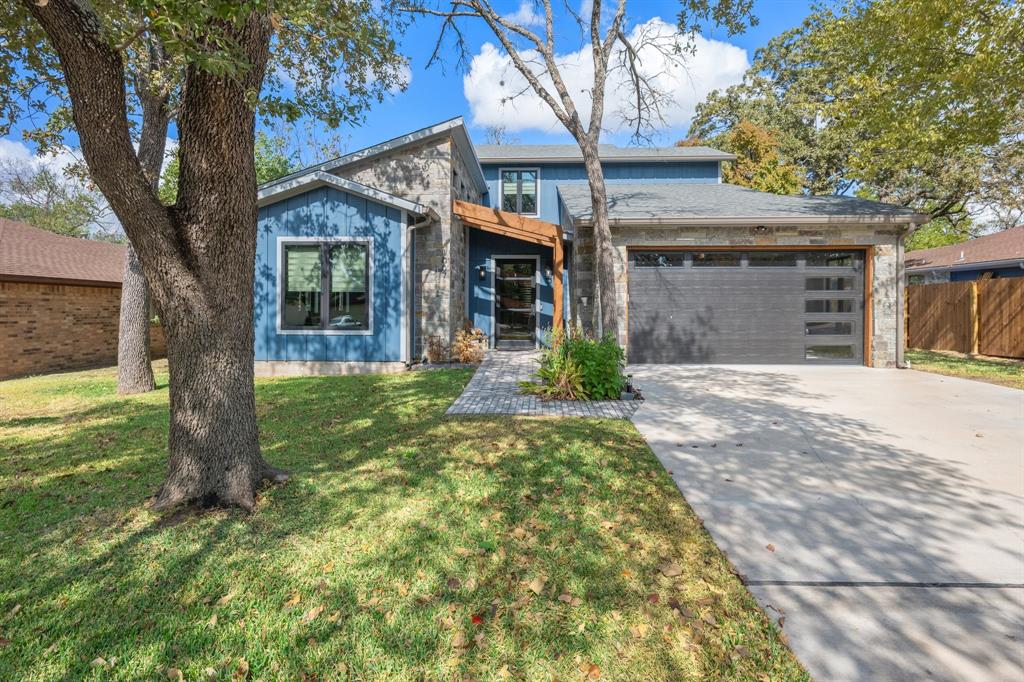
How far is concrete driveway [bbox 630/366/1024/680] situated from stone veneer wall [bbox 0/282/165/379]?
13.1 metres

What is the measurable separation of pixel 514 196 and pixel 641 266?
6699mm

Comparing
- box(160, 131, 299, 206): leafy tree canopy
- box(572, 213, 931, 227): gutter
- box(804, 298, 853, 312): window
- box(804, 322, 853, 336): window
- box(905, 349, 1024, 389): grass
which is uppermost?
box(160, 131, 299, 206): leafy tree canopy

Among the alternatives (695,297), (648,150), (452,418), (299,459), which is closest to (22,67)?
(299,459)

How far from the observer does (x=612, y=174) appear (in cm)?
1612

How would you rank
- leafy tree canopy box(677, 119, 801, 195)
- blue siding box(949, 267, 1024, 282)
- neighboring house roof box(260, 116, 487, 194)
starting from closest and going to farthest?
neighboring house roof box(260, 116, 487, 194), blue siding box(949, 267, 1024, 282), leafy tree canopy box(677, 119, 801, 195)

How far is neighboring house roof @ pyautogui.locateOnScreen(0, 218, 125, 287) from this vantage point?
423 inches

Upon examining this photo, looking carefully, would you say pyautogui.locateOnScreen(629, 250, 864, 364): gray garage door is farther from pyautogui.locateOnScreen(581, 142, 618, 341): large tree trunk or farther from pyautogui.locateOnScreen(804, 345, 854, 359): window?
pyautogui.locateOnScreen(581, 142, 618, 341): large tree trunk

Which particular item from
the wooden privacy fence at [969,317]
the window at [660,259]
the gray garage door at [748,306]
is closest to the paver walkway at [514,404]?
the gray garage door at [748,306]

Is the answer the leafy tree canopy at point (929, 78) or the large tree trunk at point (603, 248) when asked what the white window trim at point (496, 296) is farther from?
the leafy tree canopy at point (929, 78)

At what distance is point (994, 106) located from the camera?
9.95m

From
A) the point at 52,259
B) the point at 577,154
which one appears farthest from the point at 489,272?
the point at 52,259

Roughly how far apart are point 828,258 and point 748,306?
6.39ft

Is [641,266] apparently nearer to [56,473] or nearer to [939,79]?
[939,79]

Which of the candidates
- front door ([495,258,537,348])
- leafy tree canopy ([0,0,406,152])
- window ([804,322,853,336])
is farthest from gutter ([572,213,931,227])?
leafy tree canopy ([0,0,406,152])
